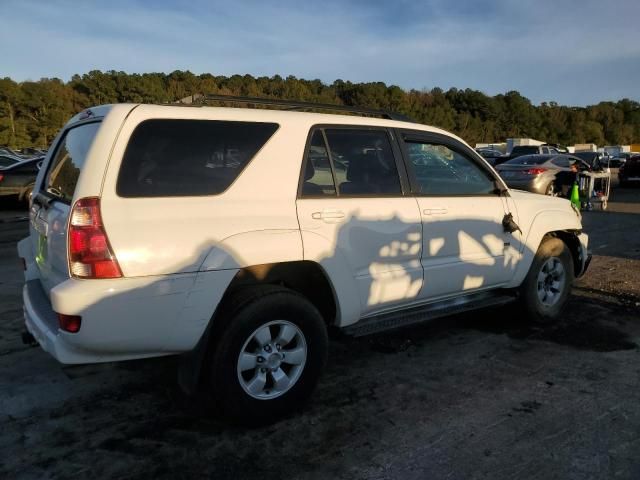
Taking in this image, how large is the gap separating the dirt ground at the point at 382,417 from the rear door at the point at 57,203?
0.87 m

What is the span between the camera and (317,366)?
3172mm

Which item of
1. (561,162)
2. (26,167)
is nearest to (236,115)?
(26,167)

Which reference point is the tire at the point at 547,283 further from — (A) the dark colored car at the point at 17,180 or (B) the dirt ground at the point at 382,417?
(A) the dark colored car at the point at 17,180

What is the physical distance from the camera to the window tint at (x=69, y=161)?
2.82m

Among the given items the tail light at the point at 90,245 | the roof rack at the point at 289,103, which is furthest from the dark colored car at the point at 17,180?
the tail light at the point at 90,245

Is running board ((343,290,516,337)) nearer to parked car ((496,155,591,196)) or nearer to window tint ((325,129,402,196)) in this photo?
window tint ((325,129,402,196))

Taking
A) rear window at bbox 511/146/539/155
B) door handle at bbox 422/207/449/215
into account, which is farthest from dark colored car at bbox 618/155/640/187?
door handle at bbox 422/207/449/215

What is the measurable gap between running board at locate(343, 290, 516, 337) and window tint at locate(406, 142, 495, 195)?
2.78 feet

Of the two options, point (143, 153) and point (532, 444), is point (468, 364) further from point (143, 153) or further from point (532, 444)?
point (143, 153)

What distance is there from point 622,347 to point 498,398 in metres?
1.61

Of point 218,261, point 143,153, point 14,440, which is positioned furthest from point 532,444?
point 14,440

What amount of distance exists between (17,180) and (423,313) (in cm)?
1273

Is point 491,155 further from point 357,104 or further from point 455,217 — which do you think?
point 357,104

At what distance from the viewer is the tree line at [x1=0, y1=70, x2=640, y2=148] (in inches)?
2333
